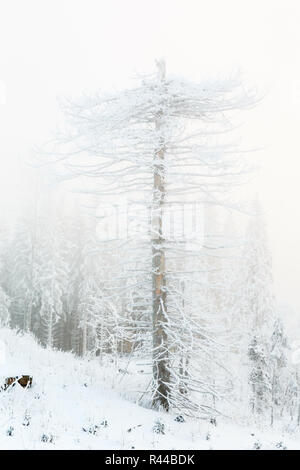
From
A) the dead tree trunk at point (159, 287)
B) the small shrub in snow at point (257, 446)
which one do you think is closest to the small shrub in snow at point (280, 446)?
the small shrub in snow at point (257, 446)

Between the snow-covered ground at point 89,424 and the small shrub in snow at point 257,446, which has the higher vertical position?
the snow-covered ground at point 89,424

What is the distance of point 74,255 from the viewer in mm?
34938

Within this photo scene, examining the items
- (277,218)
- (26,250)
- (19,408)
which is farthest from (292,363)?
(277,218)

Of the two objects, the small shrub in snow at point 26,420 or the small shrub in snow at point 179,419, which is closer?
the small shrub in snow at point 26,420

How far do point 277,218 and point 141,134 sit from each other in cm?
16321

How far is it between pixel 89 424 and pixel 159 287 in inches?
144

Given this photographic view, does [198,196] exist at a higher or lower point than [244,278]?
higher

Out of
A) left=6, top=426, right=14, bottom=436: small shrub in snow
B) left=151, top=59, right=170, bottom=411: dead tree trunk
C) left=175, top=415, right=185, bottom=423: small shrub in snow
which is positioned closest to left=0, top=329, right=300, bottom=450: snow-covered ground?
left=6, top=426, right=14, bottom=436: small shrub in snow

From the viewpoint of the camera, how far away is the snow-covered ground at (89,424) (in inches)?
233

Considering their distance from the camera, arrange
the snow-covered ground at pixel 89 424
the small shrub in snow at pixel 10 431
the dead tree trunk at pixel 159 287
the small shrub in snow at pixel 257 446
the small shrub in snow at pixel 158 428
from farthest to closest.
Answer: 1. the dead tree trunk at pixel 159 287
2. the small shrub in snow at pixel 158 428
3. the small shrub in snow at pixel 257 446
4. the snow-covered ground at pixel 89 424
5. the small shrub in snow at pixel 10 431

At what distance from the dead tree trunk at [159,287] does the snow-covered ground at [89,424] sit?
83 centimetres

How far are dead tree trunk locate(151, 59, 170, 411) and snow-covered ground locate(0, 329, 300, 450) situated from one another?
0.83 m

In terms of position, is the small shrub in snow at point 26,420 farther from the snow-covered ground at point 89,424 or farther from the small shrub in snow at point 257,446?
the small shrub in snow at point 257,446

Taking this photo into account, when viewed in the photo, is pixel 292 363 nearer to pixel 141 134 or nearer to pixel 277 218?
pixel 141 134
